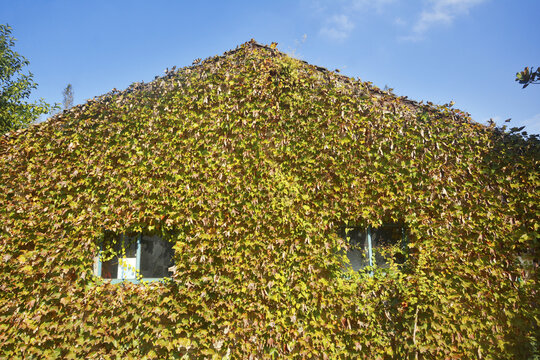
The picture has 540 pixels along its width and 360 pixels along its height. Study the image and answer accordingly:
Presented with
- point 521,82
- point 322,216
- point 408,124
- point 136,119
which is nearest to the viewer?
point 521,82

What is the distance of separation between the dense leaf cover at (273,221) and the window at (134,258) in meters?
0.24

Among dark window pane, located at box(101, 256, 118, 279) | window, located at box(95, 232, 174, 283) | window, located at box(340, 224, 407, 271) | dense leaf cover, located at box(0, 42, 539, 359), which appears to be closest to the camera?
dense leaf cover, located at box(0, 42, 539, 359)

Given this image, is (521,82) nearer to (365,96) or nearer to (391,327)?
(365,96)

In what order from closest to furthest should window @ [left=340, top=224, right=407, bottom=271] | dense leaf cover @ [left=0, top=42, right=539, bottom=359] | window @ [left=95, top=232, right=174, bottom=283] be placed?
dense leaf cover @ [left=0, top=42, right=539, bottom=359]
window @ [left=340, top=224, right=407, bottom=271]
window @ [left=95, top=232, right=174, bottom=283]

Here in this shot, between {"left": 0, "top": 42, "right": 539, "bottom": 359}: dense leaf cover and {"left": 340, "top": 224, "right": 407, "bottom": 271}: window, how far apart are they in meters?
0.22

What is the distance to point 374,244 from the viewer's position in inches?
210

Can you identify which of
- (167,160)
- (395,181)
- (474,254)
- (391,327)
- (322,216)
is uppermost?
(167,160)

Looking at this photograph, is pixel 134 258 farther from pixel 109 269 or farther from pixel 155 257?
pixel 109 269

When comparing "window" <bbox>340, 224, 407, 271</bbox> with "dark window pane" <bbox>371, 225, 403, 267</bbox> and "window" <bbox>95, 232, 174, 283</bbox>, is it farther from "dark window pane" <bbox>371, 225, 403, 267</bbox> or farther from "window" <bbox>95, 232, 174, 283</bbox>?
"window" <bbox>95, 232, 174, 283</bbox>

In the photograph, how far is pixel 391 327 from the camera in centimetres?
484

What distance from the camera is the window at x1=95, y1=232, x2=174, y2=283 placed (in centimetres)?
548

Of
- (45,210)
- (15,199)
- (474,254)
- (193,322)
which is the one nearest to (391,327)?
(474,254)

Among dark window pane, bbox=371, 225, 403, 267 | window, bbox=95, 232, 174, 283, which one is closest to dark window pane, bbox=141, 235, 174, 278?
window, bbox=95, 232, 174, 283

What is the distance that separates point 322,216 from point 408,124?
2.19 metres
